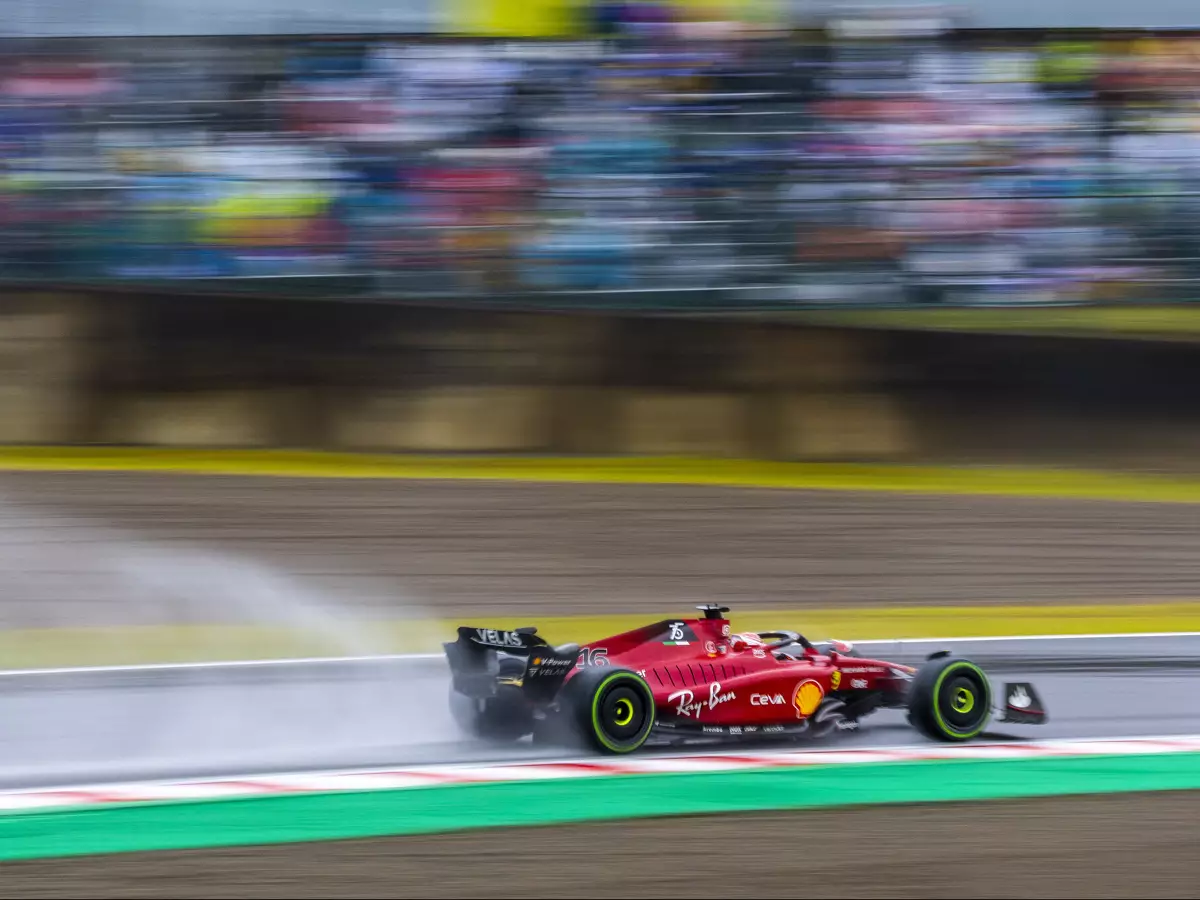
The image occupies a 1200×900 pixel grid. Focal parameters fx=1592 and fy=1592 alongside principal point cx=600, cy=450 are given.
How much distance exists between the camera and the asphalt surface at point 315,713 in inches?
259

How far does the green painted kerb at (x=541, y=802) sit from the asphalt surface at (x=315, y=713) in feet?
1.92

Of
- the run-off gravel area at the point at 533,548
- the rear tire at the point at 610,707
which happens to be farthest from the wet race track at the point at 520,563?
the rear tire at the point at 610,707

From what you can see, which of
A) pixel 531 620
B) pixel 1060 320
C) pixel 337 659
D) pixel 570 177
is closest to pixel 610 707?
pixel 337 659

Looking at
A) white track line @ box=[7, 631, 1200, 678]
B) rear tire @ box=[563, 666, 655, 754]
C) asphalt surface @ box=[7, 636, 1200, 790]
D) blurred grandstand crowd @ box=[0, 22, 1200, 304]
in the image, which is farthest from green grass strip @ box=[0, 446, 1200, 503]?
rear tire @ box=[563, 666, 655, 754]

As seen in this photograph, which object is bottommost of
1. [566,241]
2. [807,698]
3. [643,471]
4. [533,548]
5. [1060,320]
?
[807,698]

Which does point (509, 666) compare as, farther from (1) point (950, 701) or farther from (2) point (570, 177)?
(2) point (570, 177)

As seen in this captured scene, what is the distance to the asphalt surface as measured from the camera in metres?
6.59

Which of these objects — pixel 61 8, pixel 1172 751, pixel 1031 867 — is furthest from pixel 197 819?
pixel 61 8

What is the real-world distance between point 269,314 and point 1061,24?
7.47 metres

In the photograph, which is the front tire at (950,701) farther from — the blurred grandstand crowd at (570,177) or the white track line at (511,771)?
the blurred grandstand crowd at (570,177)

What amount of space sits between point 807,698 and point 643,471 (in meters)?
6.07

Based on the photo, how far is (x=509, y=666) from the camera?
254 inches

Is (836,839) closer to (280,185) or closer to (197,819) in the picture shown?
(197,819)

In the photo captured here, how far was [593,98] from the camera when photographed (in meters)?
13.1
